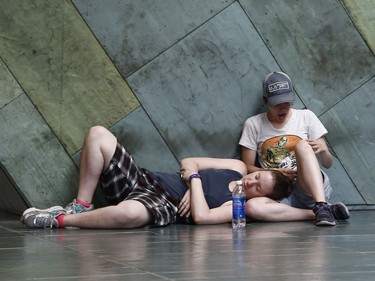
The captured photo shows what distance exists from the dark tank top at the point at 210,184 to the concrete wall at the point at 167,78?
0.52 m

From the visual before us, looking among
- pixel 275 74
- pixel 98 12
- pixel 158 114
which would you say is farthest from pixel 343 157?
pixel 98 12

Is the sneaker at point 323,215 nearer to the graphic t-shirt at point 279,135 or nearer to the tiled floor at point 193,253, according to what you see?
the tiled floor at point 193,253

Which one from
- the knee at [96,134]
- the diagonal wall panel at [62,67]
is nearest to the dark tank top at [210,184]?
the knee at [96,134]

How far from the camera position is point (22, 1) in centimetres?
694

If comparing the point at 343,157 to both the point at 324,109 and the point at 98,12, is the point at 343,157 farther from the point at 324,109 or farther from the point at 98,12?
the point at 98,12

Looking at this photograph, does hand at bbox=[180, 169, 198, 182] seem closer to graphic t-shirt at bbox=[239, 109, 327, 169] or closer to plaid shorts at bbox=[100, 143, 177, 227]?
plaid shorts at bbox=[100, 143, 177, 227]

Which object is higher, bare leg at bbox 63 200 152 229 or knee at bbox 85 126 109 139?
knee at bbox 85 126 109 139

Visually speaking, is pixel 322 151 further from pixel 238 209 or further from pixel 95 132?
pixel 95 132

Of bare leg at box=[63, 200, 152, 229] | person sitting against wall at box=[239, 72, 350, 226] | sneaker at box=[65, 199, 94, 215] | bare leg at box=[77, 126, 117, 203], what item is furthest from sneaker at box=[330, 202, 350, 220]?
sneaker at box=[65, 199, 94, 215]

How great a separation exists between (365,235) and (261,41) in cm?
216

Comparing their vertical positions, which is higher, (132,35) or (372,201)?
(132,35)

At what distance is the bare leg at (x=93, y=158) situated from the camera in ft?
21.3

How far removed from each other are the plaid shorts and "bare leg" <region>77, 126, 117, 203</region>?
0.06 metres

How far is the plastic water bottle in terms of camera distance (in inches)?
242
